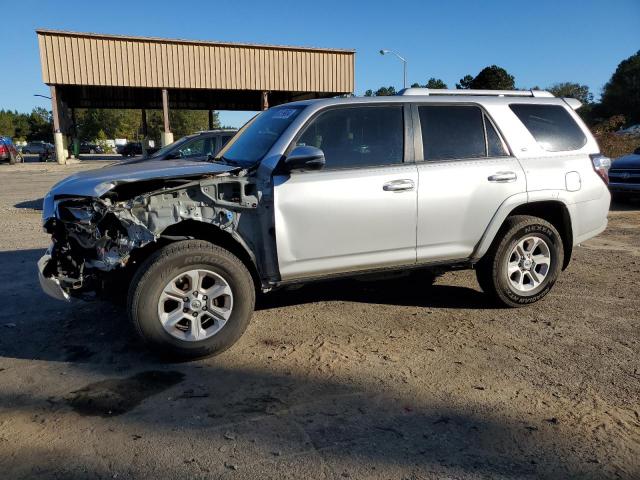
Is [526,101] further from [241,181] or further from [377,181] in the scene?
[241,181]

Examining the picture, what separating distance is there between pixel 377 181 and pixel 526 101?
1933 mm

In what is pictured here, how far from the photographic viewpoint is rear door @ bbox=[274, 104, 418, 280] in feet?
12.7

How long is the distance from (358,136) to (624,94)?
6749 cm

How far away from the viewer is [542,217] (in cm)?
495

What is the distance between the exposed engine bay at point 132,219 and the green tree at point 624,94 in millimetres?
64746

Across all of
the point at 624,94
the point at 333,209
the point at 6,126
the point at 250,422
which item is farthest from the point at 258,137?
the point at 6,126

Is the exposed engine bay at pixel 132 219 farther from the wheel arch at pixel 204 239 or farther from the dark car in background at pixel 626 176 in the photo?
the dark car in background at pixel 626 176

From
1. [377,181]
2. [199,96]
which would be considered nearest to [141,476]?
[377,181]

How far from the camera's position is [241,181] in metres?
3.81

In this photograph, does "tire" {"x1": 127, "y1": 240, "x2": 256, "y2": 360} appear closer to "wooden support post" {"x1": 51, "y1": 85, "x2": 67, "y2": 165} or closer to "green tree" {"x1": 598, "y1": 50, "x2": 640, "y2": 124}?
"wooden support post" {"x1": 51, "y1": 85, "x2": 67, "y2": 165}

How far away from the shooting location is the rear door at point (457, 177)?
4277 mm

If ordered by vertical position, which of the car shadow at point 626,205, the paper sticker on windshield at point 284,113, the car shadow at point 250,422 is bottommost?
the car shadow at point 250,422

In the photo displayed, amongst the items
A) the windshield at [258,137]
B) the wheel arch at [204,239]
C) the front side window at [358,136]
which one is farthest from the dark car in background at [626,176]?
the wheel arch at [204,239]

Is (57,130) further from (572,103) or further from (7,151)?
(572,103)
